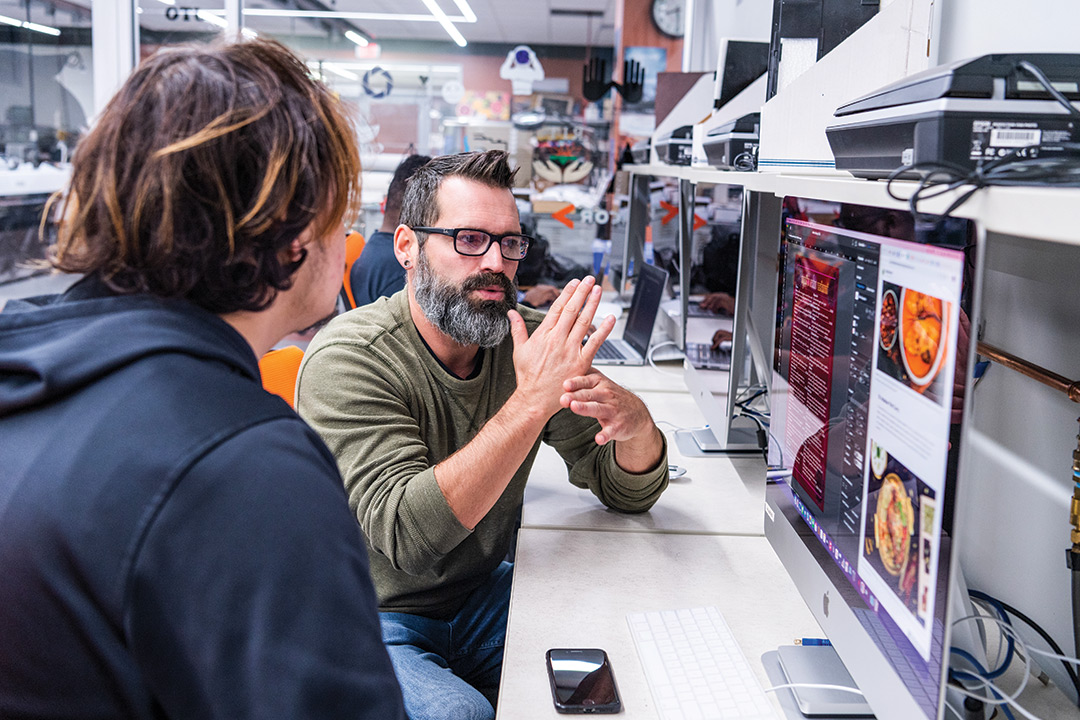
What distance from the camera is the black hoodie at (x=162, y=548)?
600 mm

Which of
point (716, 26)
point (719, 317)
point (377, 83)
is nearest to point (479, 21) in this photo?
point (377, 83)

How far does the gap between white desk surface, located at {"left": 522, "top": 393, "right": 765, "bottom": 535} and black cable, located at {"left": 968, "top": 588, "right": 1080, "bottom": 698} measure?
1.38 ft

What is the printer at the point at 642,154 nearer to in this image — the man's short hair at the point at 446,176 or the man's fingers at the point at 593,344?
the man's short hair at the point at 446,176

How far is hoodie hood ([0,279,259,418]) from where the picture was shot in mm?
636

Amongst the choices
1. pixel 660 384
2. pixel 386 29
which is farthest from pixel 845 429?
pixel 386 29

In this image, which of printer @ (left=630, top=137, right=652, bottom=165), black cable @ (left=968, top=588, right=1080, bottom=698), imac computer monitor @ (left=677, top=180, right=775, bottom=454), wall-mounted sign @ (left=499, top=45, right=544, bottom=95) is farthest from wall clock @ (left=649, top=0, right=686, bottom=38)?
black cable @ (left=968, top=588, right=1080, bottom=698)

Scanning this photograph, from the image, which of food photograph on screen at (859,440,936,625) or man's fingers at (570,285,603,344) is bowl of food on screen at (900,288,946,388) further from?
man's fingers at (570,285,603,344)

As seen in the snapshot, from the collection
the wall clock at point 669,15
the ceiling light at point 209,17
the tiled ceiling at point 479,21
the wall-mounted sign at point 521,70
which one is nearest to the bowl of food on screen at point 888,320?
the tiled ceiling at point 479,21

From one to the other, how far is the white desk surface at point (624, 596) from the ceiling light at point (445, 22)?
7.04 meters

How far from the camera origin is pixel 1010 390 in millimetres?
1187

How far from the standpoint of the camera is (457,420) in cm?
152

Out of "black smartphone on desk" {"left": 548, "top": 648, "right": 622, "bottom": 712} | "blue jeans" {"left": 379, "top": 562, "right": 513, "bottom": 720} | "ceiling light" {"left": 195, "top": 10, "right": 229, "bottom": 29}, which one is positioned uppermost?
"ceiling light" {"left": 195, "top": 10, "right": 229, "bottom": 29}

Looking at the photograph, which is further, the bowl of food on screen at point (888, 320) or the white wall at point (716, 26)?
the white wall at point (716, 26)

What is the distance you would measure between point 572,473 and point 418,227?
560 mm
